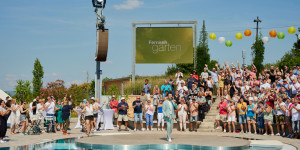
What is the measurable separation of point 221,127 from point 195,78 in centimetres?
432

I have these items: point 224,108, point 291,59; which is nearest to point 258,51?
point 291,59

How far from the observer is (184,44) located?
28.9 metres

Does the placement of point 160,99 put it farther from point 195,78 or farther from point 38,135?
point 38,135

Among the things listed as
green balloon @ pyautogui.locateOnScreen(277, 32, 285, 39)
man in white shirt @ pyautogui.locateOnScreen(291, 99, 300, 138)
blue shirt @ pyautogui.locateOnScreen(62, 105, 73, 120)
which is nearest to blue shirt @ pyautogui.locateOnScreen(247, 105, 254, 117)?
man in white shirt @ pyautogui.locateOnScreen(291, 99, 300, 138)

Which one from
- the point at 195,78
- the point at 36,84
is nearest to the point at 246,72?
the point at 195,78

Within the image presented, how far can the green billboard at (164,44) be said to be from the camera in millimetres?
28656

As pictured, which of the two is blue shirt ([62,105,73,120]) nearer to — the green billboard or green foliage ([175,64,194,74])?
the green billboard

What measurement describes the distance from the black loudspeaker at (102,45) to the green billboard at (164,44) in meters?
7.81

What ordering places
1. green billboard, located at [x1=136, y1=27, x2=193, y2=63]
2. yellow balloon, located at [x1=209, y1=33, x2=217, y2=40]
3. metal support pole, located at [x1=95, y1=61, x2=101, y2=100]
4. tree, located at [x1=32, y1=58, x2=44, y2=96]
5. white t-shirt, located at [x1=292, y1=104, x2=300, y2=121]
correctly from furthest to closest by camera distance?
tree, located at [x1=32, y1=58, x2=44, y2=96]
green billboard, located at [x1=136, y1=27, x2=193, y2=63]
yellow balloon, located at [x1=209, y1=33, x2=217, y2=40]
metal support pole, located at [x1=95, y1=61, x2=101, y2=100]
white t-shirt, located at [x1=292, y1=104, x2=300, y2=121]

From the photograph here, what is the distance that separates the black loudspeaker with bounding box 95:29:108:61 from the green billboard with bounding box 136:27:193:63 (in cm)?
781

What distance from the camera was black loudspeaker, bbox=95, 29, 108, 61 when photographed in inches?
818

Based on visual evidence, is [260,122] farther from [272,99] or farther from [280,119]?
[272,99]

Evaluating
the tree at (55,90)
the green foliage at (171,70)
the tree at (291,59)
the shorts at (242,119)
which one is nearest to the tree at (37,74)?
the tree at (55,90)

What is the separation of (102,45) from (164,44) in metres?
8.75
